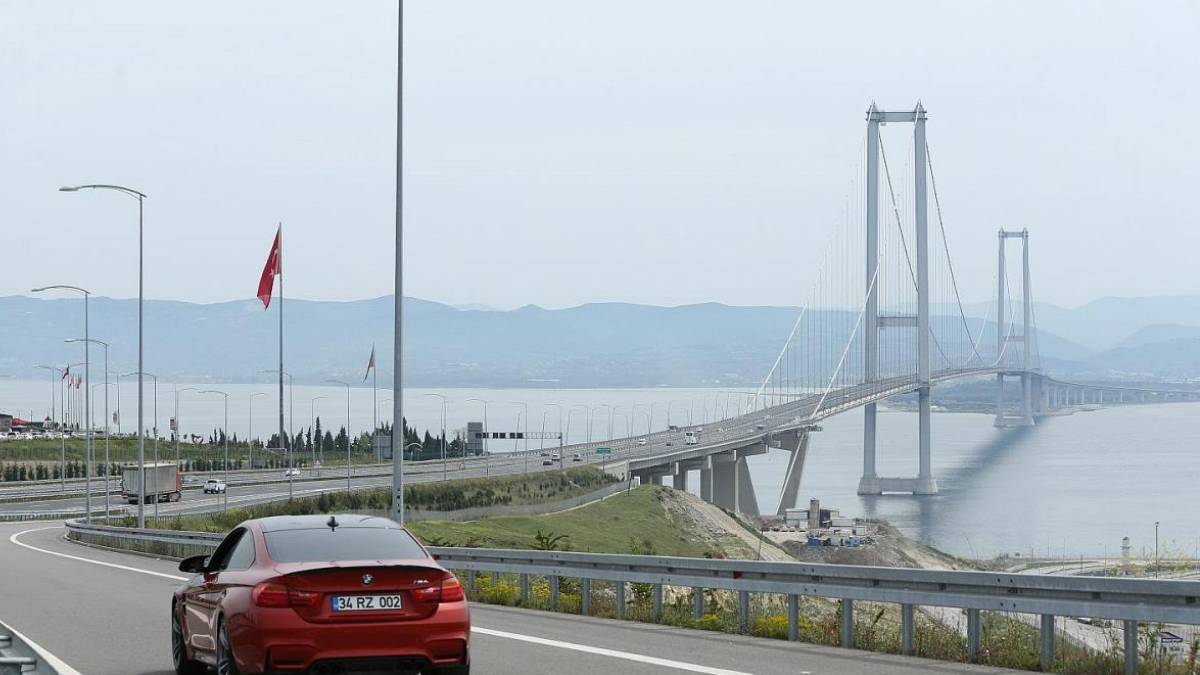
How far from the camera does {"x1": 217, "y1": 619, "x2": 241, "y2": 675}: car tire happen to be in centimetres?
1059

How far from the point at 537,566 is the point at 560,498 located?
60681mm

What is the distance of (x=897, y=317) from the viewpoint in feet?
380

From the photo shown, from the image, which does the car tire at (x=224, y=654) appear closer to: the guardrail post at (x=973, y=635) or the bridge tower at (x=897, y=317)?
the guardrail post at (x=973, y=635)

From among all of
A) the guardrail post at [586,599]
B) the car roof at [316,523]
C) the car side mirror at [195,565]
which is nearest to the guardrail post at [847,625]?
the car roof at [316,523]

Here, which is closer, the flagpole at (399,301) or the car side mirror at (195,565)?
the car side mirror at (195,565)

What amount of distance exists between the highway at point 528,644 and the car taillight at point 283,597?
288cm

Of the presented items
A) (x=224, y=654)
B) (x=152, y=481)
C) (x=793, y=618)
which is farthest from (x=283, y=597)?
(x=152, y=481)

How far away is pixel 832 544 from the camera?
83.1 meters

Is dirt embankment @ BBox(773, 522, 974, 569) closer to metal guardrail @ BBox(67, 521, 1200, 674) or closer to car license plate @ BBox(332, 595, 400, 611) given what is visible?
metal guardrail @ BBox(67, 521, 1200, 674)

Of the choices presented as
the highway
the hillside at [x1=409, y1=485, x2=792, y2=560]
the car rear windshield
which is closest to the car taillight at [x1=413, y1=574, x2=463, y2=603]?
the car rear windshield

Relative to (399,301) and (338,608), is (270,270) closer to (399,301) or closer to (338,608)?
(399,301)

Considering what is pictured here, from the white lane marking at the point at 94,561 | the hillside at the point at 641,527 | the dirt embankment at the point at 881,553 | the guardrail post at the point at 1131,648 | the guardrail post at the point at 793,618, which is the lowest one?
the dirt embankment at the point at 881,553

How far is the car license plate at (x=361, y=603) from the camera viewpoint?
1020cm

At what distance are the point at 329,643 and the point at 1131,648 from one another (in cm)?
536
